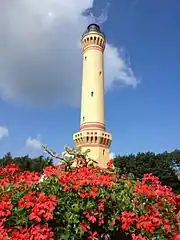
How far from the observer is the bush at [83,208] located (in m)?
3.48

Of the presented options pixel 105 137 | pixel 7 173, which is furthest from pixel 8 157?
pixel 7 173

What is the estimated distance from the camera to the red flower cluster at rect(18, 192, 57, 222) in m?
3.40

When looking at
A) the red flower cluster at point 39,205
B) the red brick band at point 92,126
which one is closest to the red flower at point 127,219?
the red flower cluster at point 39,205

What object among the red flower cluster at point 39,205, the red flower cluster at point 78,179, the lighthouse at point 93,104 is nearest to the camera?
the red flower cluster at point 39,205

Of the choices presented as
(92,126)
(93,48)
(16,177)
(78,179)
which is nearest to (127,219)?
(78,179)

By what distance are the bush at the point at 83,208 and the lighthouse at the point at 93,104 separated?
2630 cm

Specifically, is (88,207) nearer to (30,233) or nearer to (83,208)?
(83,208)

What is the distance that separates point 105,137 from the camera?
32.2 m

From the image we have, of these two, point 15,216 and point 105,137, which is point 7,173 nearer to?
point 15,216

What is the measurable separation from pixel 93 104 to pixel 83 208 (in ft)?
94.6

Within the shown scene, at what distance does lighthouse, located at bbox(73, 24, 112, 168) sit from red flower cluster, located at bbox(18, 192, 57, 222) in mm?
26933

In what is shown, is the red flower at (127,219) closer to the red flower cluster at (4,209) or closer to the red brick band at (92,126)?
the red flower cluster at (4,209)

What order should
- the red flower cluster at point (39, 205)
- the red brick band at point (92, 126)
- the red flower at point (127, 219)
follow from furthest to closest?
1. the red brick band at point (92, 126)
2. the red flower at point (127, 219)
3. the red flower cluster at point (39, 205)

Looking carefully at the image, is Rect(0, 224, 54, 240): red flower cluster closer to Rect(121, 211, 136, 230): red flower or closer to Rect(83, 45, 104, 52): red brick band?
Rect(121, 211, 136, 230): red flower
